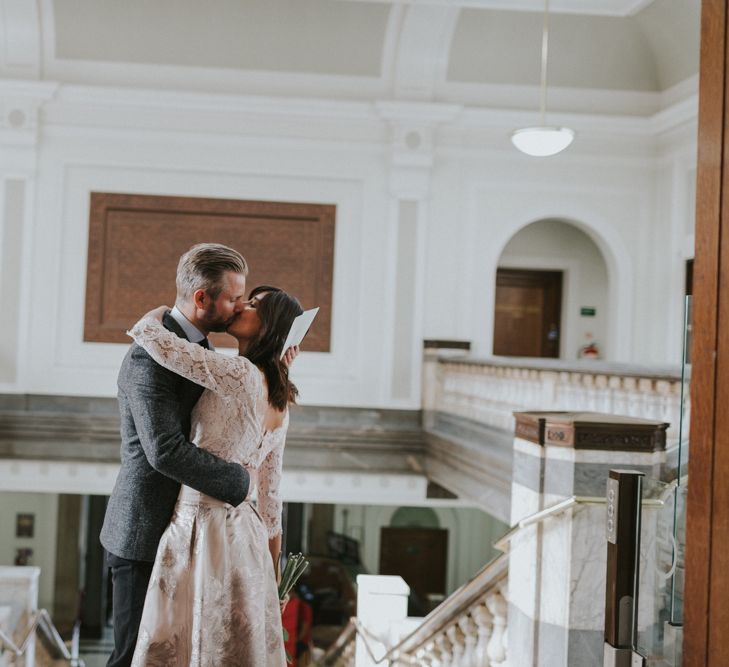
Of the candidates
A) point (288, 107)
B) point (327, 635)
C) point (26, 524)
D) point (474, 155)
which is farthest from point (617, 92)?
point (26, 524)

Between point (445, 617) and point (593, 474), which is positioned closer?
point (593, 474)

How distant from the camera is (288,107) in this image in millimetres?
10922

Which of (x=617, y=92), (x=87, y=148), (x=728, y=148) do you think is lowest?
(x=728, y=148)

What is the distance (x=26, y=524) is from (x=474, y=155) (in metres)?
8.11

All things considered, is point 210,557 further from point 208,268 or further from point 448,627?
point 448,627

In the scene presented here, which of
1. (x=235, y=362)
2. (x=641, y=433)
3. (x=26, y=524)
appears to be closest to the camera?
(x=235, y=362)

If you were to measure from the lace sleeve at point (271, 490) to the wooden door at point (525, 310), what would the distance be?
421 inches

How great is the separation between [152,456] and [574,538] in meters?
1.84

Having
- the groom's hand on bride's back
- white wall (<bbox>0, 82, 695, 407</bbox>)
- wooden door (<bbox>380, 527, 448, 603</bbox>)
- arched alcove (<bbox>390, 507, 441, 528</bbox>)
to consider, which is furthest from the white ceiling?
the groom's hand on bride's back

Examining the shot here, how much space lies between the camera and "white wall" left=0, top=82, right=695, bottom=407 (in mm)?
10789

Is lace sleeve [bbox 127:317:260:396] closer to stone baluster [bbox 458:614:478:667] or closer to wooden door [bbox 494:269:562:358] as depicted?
stone baluster [bbox 458:614:478:667]

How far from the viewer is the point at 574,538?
11.3 feet

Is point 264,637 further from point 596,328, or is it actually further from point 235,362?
point 596,328

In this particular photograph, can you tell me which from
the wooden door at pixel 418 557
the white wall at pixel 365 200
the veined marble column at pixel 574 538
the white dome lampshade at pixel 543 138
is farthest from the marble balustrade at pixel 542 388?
the wooden door at pixel 418 557
